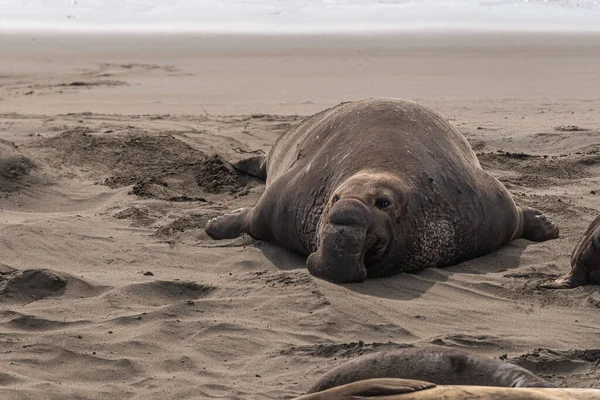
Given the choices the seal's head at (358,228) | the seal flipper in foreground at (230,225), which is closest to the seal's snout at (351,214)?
the seal's head at (358,228)

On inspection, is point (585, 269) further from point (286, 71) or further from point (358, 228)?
point (286, 71)

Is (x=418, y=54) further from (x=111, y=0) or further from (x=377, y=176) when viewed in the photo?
(x=111, y=0)

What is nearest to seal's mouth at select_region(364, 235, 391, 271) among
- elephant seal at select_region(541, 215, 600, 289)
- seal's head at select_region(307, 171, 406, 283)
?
seal's head at select_region(307, 171, 406, 283)

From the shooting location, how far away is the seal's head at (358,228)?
5.88 m

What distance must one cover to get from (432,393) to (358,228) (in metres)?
2.77

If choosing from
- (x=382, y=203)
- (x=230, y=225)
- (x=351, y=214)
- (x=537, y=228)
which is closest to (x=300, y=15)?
(x=230, y=225)

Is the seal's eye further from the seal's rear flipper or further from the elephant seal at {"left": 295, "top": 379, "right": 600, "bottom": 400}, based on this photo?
the seal's rear flipper

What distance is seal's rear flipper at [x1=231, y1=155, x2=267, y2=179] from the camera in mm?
9180

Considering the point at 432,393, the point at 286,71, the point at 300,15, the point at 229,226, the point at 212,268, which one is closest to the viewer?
the point at 432,393

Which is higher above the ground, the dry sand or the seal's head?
the seal's head

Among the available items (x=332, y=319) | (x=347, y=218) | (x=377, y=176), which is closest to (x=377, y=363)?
(x=332, y=319)

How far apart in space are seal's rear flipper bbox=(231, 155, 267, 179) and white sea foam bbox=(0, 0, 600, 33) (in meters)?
26.0

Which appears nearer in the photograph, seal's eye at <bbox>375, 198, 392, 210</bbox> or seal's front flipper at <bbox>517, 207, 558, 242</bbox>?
seal's eye at <bbox>375, 198, 392, 210</bbox>

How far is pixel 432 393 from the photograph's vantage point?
317 centimetres
